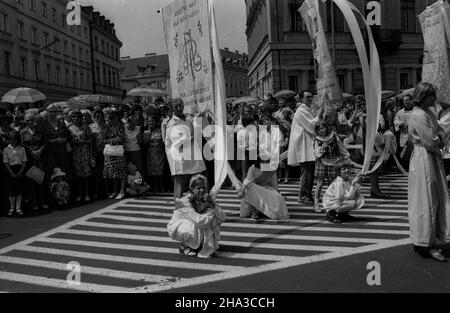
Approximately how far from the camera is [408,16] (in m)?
43.0

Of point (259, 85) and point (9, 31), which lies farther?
point (259, 85)

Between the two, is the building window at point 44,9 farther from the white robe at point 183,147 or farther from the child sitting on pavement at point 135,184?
the white robe at point 183,147

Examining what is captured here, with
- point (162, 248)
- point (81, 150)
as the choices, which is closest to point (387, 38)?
point (81, 150)

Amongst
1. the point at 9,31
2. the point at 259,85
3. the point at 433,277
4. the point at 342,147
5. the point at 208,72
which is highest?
the point at 9,31

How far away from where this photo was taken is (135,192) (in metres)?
11.2

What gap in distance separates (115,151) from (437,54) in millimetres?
6615

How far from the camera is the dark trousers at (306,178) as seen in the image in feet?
31.5

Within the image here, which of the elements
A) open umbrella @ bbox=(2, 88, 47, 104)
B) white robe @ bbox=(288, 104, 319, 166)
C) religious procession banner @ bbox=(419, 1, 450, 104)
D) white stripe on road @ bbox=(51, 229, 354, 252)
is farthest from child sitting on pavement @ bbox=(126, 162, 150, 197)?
open umbrella @ bbox=(2, 88, 47, 104)

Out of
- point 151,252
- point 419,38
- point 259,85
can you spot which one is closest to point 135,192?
point 151,252

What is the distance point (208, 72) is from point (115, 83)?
7524cm

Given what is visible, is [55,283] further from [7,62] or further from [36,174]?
[7,62]

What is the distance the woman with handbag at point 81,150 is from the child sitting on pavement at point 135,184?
83cm

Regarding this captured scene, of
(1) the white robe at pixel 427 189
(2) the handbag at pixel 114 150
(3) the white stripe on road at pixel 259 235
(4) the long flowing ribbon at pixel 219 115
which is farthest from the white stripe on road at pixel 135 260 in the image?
(2) the handbag at pixel 114 150

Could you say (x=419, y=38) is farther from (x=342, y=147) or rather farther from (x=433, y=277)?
(x=433, y=277)
